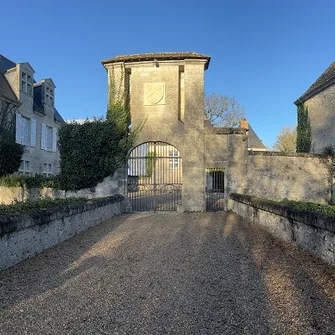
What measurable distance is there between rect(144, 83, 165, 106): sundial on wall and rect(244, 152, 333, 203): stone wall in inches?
172

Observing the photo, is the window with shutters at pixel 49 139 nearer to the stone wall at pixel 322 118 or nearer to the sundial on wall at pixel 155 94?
the sundial on wall at pixel 155 94

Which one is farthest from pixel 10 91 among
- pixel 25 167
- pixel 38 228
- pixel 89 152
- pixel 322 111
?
pixel 322 111

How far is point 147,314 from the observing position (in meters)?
3.16

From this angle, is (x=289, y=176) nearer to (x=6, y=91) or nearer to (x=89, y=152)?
(x=89, y=152)

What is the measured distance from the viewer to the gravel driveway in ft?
9.60

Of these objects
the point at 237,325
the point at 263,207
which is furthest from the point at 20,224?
the point at 263,207

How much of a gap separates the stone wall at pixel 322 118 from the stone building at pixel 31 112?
16.9m

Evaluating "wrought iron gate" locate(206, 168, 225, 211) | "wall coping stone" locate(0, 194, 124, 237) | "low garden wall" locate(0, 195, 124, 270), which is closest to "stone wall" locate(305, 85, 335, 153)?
"wrought iron gate" locate(206, 168, 225, 211)

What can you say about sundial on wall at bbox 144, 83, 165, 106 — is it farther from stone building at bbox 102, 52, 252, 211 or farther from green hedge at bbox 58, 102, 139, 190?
green hedge at bbox 58, 102, 139, 190

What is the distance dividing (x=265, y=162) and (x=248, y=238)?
23.6 feet

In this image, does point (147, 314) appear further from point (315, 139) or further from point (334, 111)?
point (315, 139)

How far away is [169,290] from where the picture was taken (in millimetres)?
3855

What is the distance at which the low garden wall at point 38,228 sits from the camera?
4.57 metres

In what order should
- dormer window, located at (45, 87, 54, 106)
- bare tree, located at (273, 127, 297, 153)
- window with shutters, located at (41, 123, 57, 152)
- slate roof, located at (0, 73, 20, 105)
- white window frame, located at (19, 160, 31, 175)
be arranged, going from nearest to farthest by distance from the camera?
slate roof, located at (0, 73, 20, 105), white window frame, located at (19, 160, 31, 175), window with shutters, located at (41, 123, 57, 152), dormer window, located at (45, 87, 54, 106), bare tree, located at (273, 127, 297, 153)
